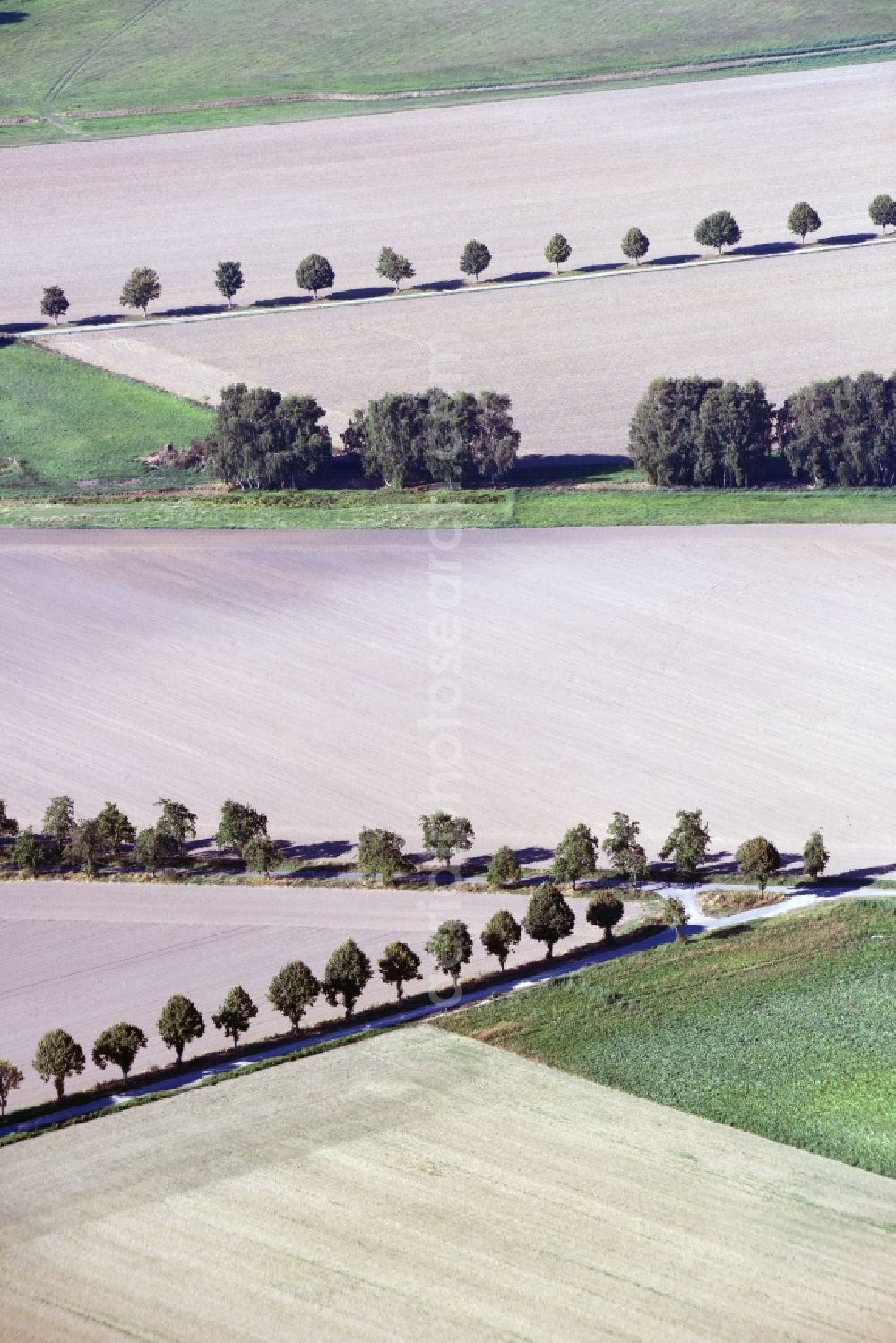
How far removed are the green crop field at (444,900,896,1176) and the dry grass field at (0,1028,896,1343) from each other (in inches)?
47.6

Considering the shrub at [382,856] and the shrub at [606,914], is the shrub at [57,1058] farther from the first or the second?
the shrub at [606,914]

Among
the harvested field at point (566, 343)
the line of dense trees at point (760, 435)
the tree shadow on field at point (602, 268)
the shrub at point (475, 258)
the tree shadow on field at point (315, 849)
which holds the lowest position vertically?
the tree shadow on field at point (315, 849)

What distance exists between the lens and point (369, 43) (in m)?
178

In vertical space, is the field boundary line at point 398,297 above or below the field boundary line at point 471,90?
below

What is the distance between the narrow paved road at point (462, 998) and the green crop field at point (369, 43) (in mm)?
111393

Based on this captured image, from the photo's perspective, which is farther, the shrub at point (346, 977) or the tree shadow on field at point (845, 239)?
the tree shadow on field at point (845, 239)

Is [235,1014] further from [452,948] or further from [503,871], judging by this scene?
[503,871]

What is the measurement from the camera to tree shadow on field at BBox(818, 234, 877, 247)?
134m

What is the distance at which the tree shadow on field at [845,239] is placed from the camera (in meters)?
134

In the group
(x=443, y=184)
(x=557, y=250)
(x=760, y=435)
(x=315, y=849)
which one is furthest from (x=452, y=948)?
(x=443, y=184)

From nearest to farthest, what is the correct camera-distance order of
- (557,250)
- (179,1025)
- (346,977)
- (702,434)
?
1. (179,1025)
2. (346,977)
3. (702,434)
4. (557,250)

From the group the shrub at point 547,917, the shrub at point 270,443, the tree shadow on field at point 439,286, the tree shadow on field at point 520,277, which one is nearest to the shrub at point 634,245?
the tree shadow on field at point 520,277

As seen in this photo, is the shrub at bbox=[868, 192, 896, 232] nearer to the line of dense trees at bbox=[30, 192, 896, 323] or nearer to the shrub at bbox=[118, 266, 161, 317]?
the line of dense trees at bbox=[30, 192, 896, 323]

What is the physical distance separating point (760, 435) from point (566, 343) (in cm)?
2319
